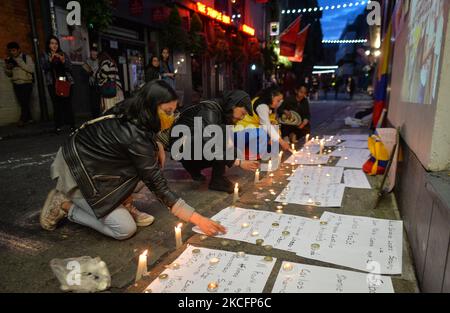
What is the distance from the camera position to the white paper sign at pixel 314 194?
3455mm

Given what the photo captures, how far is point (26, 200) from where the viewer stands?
11.8 feet

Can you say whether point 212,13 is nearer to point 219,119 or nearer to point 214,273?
point 219,119

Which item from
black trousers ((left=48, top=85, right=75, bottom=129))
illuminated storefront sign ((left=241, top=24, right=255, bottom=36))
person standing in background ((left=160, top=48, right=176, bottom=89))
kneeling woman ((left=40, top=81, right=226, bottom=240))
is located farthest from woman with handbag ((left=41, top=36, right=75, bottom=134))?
illuminated storefront sign ((left=241, top=24, right=255, bottom=36))

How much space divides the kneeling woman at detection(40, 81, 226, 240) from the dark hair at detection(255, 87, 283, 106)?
3011 millimetres

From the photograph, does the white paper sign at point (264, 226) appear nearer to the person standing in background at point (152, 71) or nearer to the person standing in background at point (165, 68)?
the person standing in background at point (152, 71)

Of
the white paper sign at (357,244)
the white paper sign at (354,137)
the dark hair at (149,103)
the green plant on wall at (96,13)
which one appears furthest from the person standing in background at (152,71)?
the white paper sign at (357,244)

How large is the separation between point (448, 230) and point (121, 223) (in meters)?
2.15

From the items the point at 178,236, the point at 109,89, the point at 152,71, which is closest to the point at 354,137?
the point at 152,71

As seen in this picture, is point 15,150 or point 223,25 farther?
point 223,25

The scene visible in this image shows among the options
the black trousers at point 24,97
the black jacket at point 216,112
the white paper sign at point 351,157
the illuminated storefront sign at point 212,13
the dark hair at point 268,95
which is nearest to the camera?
the black jacket at point 216,112

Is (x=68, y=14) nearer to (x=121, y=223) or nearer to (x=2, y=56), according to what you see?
(x=2, y=56)

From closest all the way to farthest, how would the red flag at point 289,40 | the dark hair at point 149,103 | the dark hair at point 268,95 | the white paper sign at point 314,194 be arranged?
1. the dark hair at point 149,103
2. the white paper sign at point 314,194
3. the dark hair at point 268,95
4. the red flag at point 289,40

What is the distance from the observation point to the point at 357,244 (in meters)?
2.53
